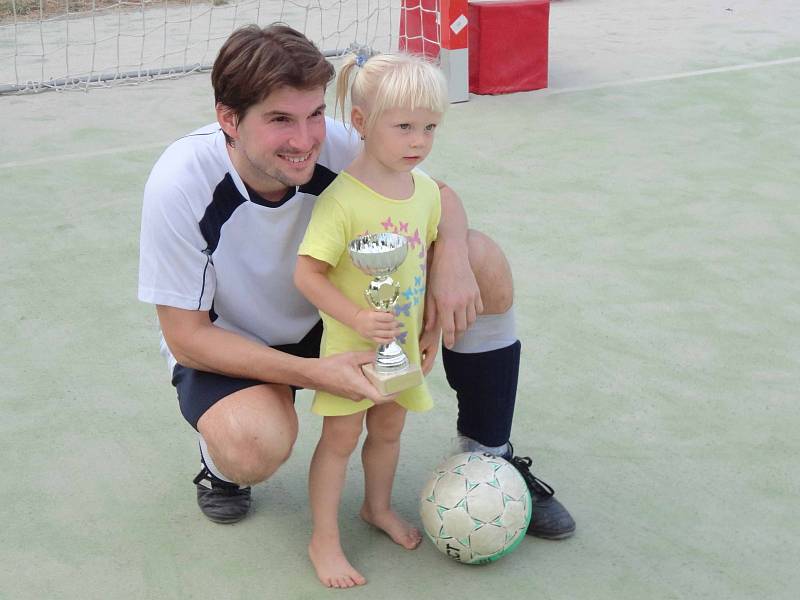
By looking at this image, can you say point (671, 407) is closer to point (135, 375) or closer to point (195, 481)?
point (195, 481)

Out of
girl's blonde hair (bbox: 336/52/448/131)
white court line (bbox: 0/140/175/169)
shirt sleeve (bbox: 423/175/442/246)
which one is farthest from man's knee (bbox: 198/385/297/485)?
white court line (bbox: 0/140/175/169)

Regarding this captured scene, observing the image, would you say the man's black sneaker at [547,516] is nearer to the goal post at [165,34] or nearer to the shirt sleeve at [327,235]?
the shirt sleeve at [327,235]

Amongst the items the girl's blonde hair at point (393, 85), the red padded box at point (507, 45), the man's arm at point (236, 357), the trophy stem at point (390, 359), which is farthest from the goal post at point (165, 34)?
the trophy stem at point (390, 359)

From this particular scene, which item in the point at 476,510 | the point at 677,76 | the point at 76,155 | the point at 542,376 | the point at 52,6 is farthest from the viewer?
the point at 52,6

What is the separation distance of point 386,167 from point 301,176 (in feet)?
0.55

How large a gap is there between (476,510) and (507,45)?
4.03 meters

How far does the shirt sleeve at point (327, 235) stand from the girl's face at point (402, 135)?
135mm

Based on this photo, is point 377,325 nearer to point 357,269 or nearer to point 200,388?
point 357,269

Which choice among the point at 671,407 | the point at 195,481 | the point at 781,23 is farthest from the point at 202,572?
the point at 781,23

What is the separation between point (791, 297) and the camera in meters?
3.38

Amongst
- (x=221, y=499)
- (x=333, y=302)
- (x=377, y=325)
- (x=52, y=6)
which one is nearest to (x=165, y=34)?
(x=52, y=6)

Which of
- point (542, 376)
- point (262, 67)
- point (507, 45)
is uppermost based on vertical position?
point (262, 67)

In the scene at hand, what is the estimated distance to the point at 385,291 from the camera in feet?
6.51

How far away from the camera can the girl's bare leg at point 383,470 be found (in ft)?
7.30
